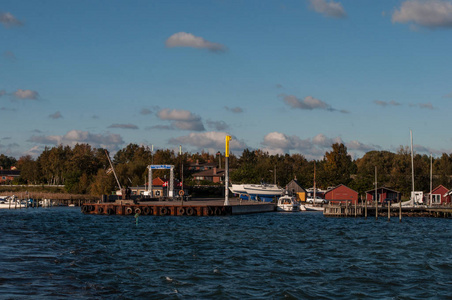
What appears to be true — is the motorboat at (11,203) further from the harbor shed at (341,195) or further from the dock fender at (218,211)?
the harbor shed at (341,195)

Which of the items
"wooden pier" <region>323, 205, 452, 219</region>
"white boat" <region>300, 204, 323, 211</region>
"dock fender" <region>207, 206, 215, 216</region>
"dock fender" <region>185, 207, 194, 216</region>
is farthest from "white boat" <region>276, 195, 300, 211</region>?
"dock fender" <region>185, 207, 194, 216</region>

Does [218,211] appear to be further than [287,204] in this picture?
No

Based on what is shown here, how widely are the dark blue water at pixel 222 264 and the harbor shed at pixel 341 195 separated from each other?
5504cm

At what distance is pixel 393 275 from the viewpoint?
99.6ft

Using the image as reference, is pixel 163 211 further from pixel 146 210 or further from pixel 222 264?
pixel 222 264

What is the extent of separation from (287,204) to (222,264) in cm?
6722

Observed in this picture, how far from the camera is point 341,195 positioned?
367 feet

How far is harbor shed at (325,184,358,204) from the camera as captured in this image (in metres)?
111

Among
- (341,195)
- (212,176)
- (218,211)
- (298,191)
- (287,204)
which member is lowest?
(218,211)

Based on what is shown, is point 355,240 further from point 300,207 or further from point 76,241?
point 300,207

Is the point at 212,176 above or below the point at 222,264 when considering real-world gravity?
above

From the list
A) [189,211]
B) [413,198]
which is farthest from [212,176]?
[189,211]

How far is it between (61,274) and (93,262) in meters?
4.66

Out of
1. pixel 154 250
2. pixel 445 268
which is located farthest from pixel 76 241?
pixel 445 268
